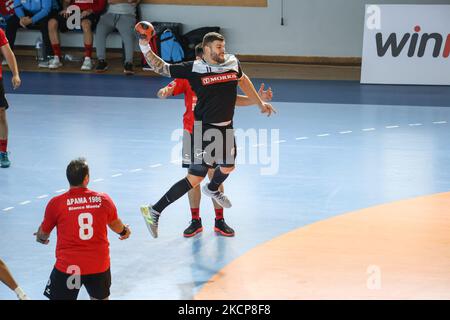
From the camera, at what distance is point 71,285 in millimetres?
6234

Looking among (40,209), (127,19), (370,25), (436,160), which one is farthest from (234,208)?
(127,19)

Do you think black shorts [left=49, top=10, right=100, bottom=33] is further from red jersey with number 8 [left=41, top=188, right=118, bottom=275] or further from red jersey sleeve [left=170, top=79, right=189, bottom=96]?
red jersey with number 8 [left=41, top=188, right=118, bottom=275]

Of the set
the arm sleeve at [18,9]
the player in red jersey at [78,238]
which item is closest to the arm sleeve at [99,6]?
the arm sleeve at [18,9]

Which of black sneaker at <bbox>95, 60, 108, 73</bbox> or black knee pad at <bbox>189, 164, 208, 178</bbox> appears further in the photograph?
black sneaker at <bbox>95, 60, 108, 73</bbox>

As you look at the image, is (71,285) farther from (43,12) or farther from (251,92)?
(43,12)

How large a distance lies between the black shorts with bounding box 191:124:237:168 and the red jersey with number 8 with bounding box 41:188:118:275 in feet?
7.86

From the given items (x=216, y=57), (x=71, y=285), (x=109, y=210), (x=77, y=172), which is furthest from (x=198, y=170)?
(x=71, y=285)

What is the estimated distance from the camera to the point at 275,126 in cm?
1369

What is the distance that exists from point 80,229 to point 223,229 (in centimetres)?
296

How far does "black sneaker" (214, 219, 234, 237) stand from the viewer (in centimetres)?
892

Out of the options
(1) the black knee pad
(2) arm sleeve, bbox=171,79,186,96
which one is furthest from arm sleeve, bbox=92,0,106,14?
(1) the black knee pad
